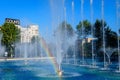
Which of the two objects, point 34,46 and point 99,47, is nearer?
point 99,47

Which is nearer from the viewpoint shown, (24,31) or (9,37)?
(9,37)

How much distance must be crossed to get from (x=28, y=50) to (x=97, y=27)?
19643 mm

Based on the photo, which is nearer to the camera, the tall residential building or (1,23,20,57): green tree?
(1,23,20,57): green tree

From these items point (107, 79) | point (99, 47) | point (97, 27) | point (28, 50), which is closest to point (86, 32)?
point (97, 27)

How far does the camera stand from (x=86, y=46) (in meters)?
53.7

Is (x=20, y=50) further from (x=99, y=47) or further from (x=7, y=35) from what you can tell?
(x=99, y=47)

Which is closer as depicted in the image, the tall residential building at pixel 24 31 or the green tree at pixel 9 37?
the green tree at pixel 9 37

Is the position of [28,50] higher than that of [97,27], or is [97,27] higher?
[97,27]

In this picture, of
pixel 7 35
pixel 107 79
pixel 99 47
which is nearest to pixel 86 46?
pixel 99 47

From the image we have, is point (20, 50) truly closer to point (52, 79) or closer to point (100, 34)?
→ point (100, 34)

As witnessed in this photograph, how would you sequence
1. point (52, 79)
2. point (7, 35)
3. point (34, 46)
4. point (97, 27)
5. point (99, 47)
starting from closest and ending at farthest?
point (52, 79)
point (99, 47)
point (97, 27)
point (7, 35)
point (34, 46)

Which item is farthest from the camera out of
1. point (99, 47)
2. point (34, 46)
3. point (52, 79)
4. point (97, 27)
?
point (34, 46)

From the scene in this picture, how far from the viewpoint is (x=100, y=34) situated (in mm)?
55000

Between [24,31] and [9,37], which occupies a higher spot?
[24,31]
